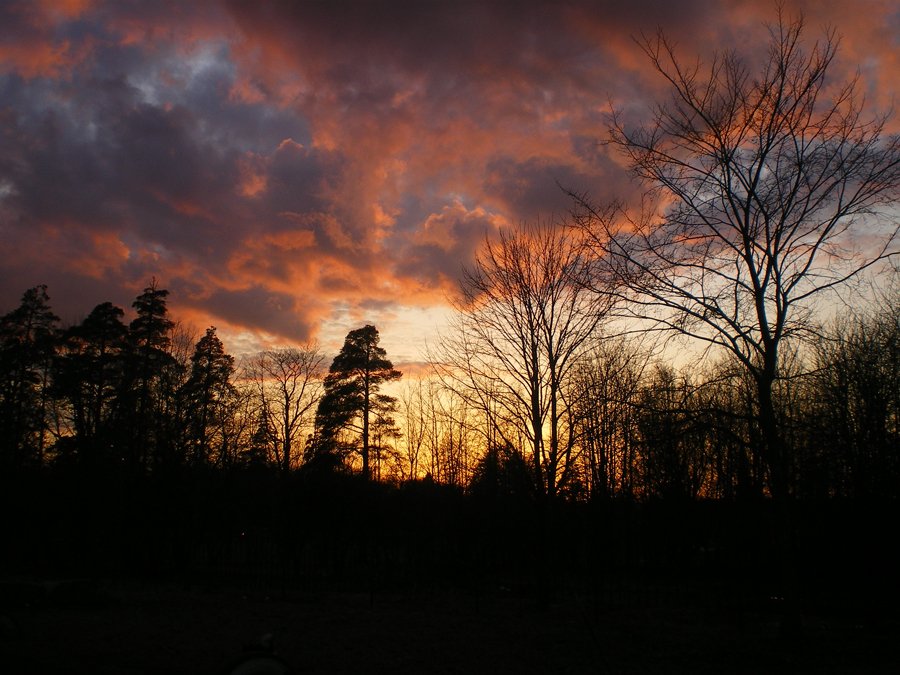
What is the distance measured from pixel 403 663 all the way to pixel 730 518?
1657 centimetres

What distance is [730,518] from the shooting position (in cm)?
2228

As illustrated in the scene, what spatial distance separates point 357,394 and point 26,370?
58.7 ft

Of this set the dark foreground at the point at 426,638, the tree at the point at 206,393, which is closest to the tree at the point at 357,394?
the tree at the point at 206,393

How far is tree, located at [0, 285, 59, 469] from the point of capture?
31562 millimetres

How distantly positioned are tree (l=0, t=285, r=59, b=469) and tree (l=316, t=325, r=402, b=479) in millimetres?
14433

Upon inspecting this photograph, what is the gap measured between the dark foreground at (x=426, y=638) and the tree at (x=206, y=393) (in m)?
9.10

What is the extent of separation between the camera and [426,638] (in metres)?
12.0

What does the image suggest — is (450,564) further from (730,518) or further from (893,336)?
(893,336)

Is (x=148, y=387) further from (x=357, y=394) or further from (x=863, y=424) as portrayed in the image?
(x=863, y=424)

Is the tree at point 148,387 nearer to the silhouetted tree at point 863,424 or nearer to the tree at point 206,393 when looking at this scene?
the tree at point 206,393

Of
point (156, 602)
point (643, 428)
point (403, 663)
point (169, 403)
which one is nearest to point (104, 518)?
point (169, 403)

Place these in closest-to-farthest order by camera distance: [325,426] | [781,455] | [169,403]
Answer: [781,455] < [169,403] < [325,426]

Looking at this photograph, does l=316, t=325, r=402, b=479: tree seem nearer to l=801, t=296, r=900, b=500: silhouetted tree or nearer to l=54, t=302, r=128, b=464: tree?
l=54, t=302, r=128, b=464: tree

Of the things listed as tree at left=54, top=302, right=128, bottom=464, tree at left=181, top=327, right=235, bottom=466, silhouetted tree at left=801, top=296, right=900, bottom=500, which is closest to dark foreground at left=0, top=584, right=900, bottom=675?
silhouetted tree at left=801, top=296, right=900, bottom=500
